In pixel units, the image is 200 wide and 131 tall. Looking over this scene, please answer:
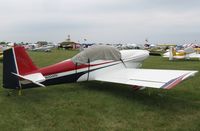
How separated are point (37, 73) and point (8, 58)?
31.7 inches

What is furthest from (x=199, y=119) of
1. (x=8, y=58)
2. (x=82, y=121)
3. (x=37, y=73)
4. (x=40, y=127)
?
(x=8, y=58)

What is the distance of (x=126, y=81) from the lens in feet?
22.5

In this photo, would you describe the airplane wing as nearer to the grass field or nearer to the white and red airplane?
the white and red airplane

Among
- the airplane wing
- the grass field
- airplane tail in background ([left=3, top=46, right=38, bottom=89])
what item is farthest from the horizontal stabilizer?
the airplane wing

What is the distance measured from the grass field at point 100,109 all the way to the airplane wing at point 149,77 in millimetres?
438

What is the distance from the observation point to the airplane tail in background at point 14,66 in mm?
6426

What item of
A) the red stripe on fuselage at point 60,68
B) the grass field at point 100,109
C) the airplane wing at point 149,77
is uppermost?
the red stripe on fuselage at point 60,68

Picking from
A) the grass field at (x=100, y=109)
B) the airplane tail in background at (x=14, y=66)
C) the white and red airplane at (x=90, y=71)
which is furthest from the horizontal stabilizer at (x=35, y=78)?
the grass field at (x=100, y=109)

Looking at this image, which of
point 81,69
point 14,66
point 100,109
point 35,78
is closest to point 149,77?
point 100,109

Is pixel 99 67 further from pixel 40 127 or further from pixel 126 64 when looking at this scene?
pixel 40 127

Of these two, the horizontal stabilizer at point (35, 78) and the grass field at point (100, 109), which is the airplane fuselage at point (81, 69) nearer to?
the horizontal stabilizer at point (35, 78)

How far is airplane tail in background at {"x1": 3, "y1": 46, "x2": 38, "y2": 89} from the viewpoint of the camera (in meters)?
6.43

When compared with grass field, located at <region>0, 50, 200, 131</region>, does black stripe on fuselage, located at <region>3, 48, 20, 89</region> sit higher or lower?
higher

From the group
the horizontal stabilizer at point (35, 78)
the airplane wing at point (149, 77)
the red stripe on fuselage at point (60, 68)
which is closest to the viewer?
the airplane wing at point (149, 77)
